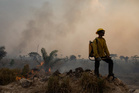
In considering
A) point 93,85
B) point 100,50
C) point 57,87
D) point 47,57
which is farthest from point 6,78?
point 47,57

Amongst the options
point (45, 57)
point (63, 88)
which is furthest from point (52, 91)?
point (45, 57)

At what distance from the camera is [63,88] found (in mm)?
Result: 3814

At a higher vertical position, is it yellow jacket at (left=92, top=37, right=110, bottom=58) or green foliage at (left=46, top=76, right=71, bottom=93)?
yellow jacket at (left=92, top=37, right=110, bottom=58)

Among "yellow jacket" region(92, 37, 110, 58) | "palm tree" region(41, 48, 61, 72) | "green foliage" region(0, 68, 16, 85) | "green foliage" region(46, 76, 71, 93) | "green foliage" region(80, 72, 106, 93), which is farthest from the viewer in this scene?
"palm tree" region(41, 48, 61, 72)

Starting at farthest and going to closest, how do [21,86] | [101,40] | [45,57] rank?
1. [45,57]
2. [21,86]
3. [101,40]

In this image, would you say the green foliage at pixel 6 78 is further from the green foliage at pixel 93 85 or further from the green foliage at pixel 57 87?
the green foliage at pixel 93 85

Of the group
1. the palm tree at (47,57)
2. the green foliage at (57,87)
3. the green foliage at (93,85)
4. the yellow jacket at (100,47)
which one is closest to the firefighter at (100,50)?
the yellow jacket at (100,47)

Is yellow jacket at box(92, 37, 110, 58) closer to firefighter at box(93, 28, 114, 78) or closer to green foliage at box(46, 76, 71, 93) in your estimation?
firefighter at box(93, 28, 114, 78)

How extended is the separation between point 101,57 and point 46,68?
17.5 meters

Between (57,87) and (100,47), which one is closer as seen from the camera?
(57,87)

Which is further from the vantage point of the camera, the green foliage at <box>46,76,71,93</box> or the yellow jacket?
the yellow jacket

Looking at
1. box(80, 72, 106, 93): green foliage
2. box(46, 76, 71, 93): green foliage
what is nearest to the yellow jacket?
box(80, 72, 106, 93): green foliage

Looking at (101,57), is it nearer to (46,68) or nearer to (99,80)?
(99,80)

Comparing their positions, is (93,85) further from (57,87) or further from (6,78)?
(6,78)
